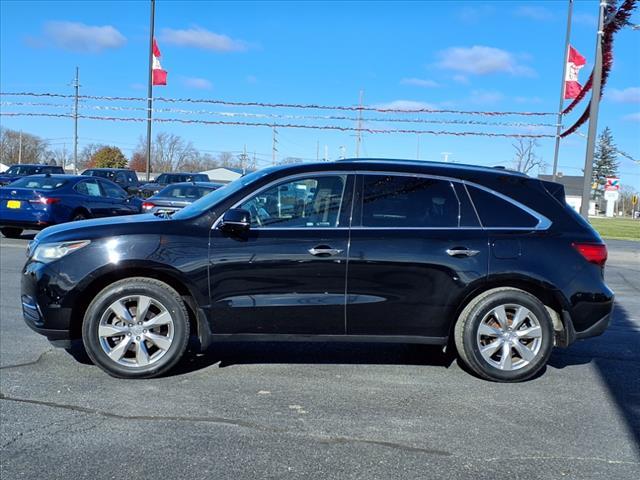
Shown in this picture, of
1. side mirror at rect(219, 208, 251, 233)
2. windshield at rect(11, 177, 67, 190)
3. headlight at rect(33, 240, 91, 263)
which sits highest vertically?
windshield at rect(11, 177, 67, 190)

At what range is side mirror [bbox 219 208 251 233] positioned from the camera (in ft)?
15.3

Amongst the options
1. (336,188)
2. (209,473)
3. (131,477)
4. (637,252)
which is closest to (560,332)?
(336,188)

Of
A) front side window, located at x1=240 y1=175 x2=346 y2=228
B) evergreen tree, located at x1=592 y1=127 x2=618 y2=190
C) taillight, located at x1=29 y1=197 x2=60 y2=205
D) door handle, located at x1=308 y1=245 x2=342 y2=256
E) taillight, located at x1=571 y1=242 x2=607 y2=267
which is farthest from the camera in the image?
evergreen tree, located at x1=592 y1=127 x2=618 y2=190

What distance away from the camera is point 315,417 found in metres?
4.10

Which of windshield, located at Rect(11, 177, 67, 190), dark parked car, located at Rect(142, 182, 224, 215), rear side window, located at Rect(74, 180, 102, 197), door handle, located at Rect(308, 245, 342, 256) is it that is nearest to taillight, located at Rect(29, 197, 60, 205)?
windshield, located at Rect(11, 177, 67, 190)

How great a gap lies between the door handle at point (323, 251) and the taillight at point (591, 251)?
6.40ft

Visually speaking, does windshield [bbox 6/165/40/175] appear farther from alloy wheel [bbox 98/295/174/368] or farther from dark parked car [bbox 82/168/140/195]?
alloy wheel [bbox 98/295/174/368]

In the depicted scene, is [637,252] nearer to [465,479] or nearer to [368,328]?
[368,328]

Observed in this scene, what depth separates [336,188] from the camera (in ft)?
16.3

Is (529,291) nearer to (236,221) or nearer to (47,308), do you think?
(236,221)

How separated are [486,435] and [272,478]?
1.45 meters

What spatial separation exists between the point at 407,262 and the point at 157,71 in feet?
74.2

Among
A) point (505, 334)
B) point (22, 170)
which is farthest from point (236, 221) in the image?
point (22, 170)

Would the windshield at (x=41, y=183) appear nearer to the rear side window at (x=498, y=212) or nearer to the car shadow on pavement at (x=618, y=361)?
the rear side window at (x=498, y=212)
